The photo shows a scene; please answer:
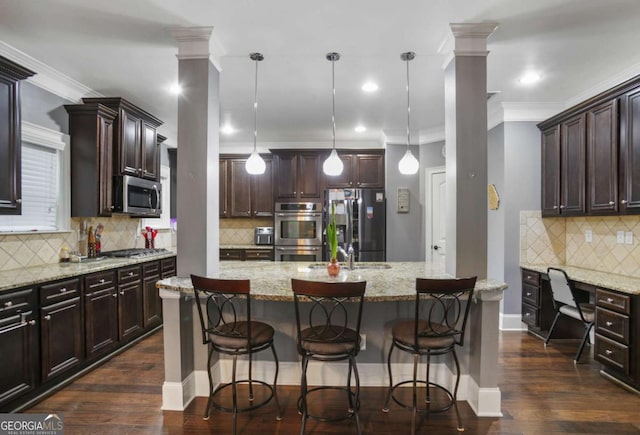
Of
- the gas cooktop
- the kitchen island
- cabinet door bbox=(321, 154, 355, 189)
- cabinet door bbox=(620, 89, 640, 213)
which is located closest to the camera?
the kitchen island

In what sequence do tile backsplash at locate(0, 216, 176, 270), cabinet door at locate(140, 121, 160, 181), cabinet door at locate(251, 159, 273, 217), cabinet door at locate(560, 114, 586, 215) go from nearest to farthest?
tile backsplash at locate(0, 216, 176, 270)
cabinet door at locate(560, 114, 586, 215)
cabinet door at locate(140, 121, 160, 181)
cabinet door at locate(251, 159, 273, 217)

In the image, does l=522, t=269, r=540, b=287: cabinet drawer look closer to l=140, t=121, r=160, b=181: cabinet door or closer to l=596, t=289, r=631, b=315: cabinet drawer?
l=596, t=289, r=631, b=315: cabinet drawer

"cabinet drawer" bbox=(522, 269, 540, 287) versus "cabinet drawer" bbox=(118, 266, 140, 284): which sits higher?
"cabinet drawer" bbox=(118, 266, 140, 284)

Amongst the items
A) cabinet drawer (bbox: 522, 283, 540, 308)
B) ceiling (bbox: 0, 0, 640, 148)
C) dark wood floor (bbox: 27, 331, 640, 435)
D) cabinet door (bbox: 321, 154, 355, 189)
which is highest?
ceiling (bbox: 0, 0, 640, 148)

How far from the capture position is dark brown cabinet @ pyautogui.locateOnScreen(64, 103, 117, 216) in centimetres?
347

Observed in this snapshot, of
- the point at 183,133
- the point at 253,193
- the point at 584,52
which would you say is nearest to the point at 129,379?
the point at 183,133

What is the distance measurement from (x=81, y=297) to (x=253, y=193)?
306 centimetres

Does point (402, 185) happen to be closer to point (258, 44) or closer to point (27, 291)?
point (258, 44)

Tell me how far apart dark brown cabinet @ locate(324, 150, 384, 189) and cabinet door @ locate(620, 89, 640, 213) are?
2.93 meters

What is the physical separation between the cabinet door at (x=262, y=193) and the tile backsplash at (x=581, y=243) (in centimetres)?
357

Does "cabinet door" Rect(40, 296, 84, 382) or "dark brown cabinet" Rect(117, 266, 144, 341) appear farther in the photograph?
"dark brown cabinet" Rect(117, 266, 144, 341)

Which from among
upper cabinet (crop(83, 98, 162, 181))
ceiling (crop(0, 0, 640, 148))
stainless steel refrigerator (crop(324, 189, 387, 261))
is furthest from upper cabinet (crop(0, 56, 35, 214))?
stainless steel refrigerator (crop(324, 189, 387, 261))

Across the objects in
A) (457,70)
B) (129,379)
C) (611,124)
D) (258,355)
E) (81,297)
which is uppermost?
(457,70)

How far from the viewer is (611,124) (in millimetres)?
3014
